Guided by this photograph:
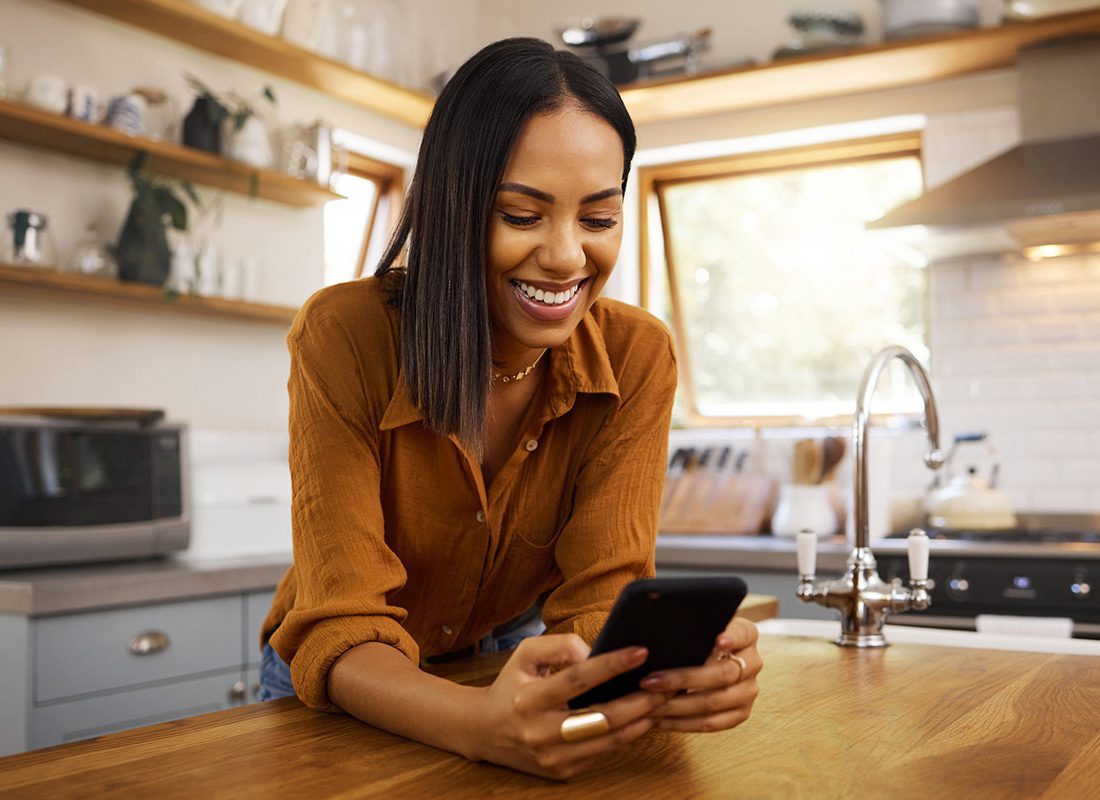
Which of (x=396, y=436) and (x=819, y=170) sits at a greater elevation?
(x=819, y=170)

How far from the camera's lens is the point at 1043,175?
347cm

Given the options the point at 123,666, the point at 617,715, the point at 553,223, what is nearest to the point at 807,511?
the point at 123,666

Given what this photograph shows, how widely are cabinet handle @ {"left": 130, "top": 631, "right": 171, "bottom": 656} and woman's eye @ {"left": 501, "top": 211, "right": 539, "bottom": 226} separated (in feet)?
5.57

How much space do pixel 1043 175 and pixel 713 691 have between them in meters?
2.97

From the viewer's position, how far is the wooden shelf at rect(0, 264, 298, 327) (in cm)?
301

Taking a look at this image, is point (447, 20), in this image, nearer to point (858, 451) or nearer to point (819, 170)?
point (819, 170)

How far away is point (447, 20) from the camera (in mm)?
4875

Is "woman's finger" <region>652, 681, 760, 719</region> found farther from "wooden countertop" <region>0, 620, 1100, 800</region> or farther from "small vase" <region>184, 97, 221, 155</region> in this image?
"small vase" <region>184, 97, 221, 155</region>

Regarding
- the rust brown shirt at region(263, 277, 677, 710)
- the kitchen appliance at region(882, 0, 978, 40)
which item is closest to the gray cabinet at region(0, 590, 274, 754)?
the rust brown shirt at region(263, 277, 677, 710)

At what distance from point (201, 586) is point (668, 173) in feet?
9.34

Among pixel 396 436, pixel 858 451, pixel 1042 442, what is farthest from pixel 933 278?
pixel 396 436

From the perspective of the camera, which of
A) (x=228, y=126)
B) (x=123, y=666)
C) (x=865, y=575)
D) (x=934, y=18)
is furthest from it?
(x=934, y=18)

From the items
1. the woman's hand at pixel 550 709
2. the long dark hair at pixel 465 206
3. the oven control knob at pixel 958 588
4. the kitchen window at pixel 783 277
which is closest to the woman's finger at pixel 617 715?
the woman's hand at pixel 550 709

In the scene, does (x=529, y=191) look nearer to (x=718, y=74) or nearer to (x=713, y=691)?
(x=713, y=691)
